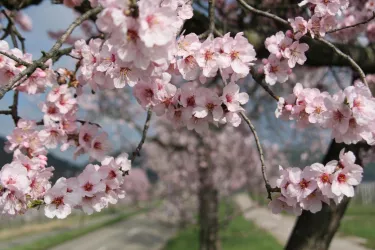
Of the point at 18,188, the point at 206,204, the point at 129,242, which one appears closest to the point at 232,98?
the point at 18,188

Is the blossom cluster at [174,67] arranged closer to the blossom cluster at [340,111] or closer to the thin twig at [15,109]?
the blossom cluster at [340,111]

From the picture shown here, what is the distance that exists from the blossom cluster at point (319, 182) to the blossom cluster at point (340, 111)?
14 centimetres

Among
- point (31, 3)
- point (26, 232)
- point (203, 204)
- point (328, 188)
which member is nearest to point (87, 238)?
point (26, 232)

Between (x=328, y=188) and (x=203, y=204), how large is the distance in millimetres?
8791

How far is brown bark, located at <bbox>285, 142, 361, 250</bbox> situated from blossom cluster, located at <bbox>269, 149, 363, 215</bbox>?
1672mm

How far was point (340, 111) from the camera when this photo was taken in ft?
6.48

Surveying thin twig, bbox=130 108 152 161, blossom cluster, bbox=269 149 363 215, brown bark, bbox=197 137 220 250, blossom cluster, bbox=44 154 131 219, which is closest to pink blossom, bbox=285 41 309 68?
blossom cluster, bbox=269 149 363 215

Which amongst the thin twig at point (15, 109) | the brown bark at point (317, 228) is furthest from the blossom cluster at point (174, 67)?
the brown bark at point (317, 228)

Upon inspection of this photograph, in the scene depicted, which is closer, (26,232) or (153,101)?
(153,101)

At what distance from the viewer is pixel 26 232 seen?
1499 inches

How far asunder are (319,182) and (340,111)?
1.29 feet

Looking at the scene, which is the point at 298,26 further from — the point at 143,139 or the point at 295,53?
the point at 143,139

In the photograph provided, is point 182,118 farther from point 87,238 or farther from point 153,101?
point 87,238

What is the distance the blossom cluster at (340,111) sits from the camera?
6.30 ft
